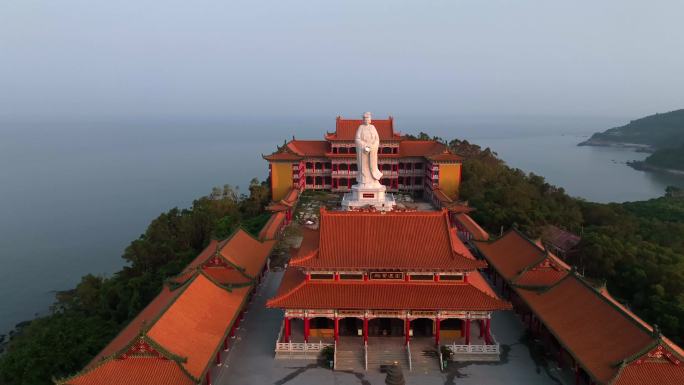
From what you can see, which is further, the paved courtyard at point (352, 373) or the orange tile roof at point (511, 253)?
the orange tile roof at point (511, 253)

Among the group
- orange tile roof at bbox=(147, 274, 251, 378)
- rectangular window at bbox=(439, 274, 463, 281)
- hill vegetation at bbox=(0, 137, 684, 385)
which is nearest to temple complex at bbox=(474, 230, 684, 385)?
rectangular window at bbox=(439, 274, 463, 281)

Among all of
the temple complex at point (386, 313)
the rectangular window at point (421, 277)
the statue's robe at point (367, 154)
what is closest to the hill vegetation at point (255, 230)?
the temple complex at point (386, 313)

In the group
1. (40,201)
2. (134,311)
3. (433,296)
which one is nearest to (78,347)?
(134,311)

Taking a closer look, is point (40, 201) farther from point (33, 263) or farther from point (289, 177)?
point (289, 177)

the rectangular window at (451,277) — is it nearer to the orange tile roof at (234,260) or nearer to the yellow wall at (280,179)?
the orange tile roof at (234,260)

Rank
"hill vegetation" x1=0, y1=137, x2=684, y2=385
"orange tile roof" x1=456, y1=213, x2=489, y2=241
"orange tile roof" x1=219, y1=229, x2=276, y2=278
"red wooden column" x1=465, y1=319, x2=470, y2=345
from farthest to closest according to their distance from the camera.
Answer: "orange tile roof" x1=456, y1=213, x2=489, y2=241 → "orange tile roof" x1=219, y1=229, x2=276, y2=278 → "hill vegetation" x1=0, y1=137, x2=684, y2=385 → "red wooden column" x1=465, y1=319, x2=470, y2=345

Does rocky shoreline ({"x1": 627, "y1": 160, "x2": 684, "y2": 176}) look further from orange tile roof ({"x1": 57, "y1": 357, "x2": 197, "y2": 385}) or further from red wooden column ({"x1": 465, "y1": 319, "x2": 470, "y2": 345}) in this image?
orange tile roof ({"x1": 57, "y1": 357, "x2": 197, "y2": 385})

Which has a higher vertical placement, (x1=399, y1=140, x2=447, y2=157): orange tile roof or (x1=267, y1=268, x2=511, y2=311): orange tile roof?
(x1=399, y1=140, x2=447, y2=157): orange tile roof
